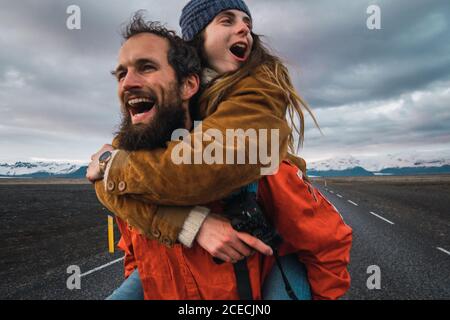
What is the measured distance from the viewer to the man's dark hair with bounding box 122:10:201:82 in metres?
1.50

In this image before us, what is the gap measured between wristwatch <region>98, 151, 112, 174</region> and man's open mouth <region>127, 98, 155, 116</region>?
24 cm

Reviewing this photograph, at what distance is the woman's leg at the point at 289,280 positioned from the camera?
56.4 inches

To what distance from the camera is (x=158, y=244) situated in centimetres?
143

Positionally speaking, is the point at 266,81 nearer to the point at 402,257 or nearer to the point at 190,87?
the point at 190,87

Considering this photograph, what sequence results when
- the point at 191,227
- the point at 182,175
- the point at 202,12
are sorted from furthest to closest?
the point at 202,12 → the point at 191,227 → the point at 182,175

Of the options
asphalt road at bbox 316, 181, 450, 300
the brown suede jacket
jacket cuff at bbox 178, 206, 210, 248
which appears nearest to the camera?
the brown suede jacket

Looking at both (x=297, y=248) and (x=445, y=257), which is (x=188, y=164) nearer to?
(x=297, y=248)

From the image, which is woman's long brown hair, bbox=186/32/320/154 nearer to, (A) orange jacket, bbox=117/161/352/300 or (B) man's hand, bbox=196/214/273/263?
(A) orange jacket, bbox=117/161/352/300

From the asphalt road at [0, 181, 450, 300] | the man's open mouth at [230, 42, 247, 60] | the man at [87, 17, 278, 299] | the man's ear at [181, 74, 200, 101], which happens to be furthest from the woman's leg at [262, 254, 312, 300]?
the asphalt road at [0, 181, 450, 300]

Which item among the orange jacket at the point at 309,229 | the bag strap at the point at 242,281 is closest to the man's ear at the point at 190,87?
the orange jacket at the point at 309,229

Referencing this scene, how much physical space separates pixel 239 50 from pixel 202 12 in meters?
0.46

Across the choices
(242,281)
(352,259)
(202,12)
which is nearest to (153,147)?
(242,281)

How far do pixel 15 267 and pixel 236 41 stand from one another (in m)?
7.00

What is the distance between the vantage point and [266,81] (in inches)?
52.2
